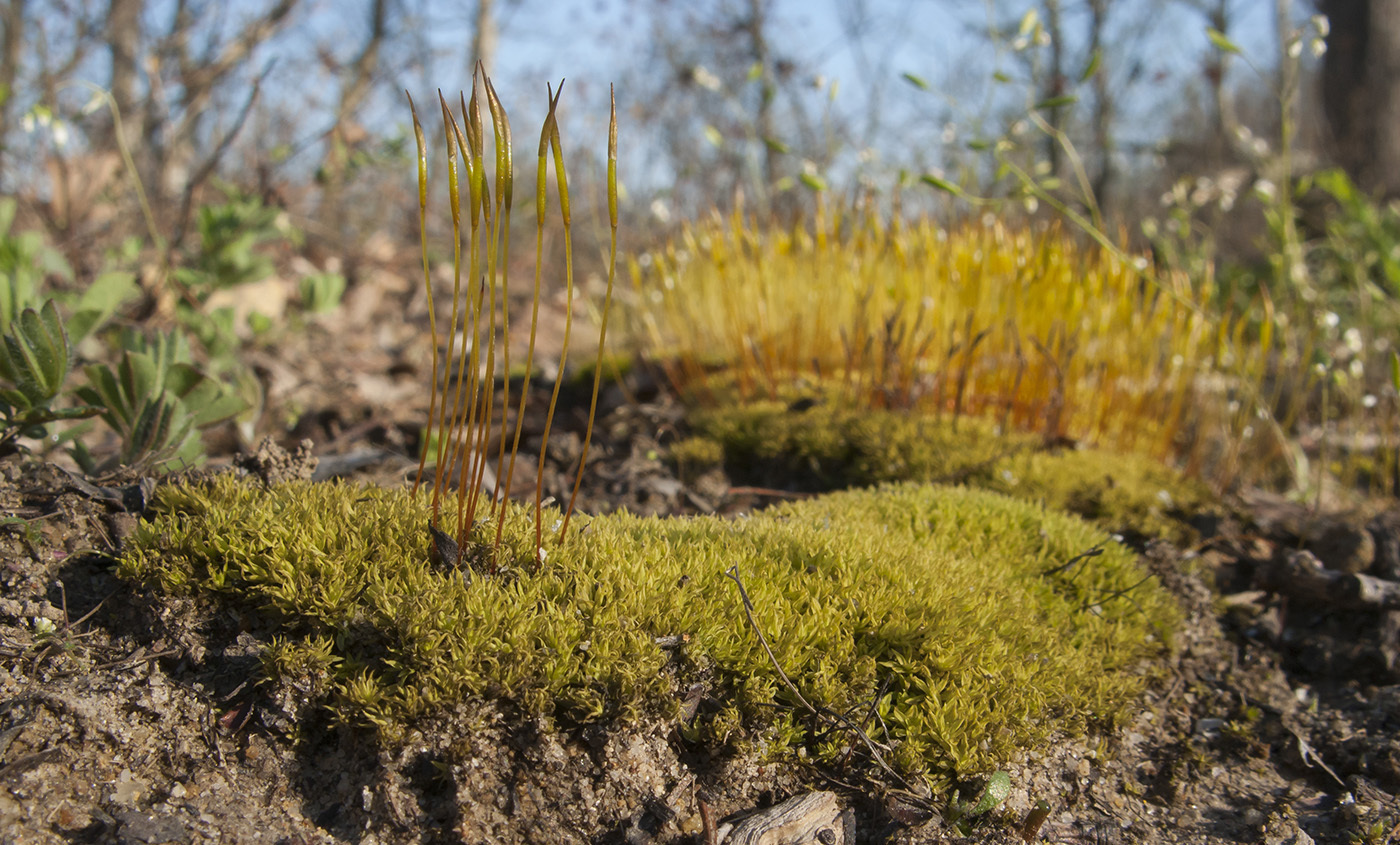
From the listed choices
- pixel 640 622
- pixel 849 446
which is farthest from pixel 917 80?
pixel 640 622

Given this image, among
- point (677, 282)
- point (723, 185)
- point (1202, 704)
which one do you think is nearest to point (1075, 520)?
point (1202, 704)

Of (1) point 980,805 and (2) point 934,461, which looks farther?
(2) point 934,461

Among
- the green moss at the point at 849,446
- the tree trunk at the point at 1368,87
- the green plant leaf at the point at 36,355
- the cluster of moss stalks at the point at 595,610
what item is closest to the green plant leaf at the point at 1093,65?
the green moss at the point at 849,446

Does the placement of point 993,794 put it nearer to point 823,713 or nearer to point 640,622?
point 823,713

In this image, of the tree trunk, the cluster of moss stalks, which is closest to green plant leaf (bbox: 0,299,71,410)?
the cluster of moss stalks

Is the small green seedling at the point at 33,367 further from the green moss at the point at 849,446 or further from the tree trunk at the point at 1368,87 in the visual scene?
the tree trunk at the point at 1368,87

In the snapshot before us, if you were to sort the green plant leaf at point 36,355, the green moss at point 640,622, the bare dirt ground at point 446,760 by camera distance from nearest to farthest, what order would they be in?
the bare dirt ground at point 446,760 < the green moss at point 640,622 < the green plant leaf at point 36,355

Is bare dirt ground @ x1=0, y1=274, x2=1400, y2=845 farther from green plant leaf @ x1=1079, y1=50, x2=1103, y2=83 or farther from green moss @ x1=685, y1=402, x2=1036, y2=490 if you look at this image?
green plant leaf @ x1=1079, y1=50, x2=1103, y2=83
